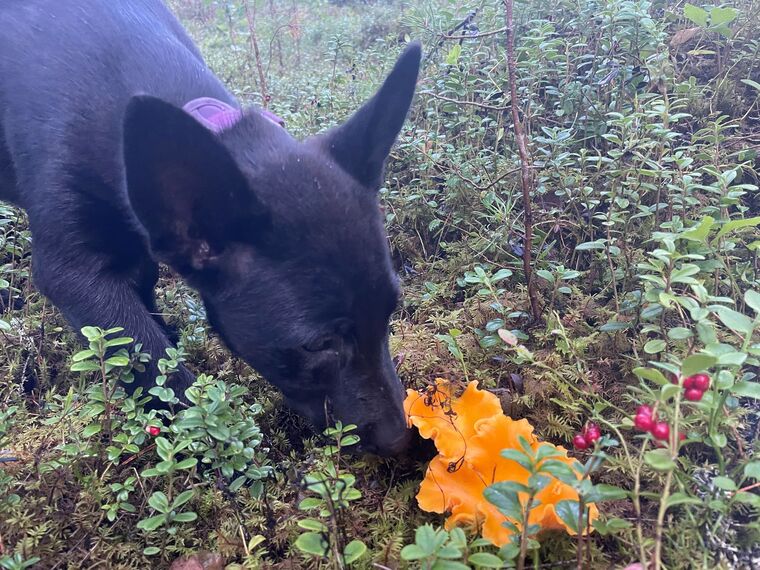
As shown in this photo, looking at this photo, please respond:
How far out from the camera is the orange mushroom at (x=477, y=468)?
5.44ft

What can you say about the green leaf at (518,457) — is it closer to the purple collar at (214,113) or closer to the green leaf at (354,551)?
the green leaf at (354,551)

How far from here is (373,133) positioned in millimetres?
2445

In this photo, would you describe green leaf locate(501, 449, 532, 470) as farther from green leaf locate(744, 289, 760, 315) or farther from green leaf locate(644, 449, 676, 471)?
green leaf locate(744, 289, 760, 315)

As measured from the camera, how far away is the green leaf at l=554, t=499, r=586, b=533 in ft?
4.67

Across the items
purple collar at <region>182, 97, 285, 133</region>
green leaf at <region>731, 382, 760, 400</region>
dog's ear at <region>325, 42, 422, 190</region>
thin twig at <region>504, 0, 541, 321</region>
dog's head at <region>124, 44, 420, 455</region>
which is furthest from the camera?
thin twig at <region>504, 0, 541, 321</region>

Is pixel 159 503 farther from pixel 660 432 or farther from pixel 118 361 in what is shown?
pixel 660 432

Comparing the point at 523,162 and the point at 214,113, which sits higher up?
the point at 214,113

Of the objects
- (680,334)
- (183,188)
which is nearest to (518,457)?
(680,334)

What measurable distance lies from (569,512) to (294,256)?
4.03ft

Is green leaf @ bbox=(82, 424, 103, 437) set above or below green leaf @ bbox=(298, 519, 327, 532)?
below

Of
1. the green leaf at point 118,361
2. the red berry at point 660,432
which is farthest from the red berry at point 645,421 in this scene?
the green leaf at point 118,361

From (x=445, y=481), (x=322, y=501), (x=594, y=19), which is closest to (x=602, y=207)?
(x=594, y=19)

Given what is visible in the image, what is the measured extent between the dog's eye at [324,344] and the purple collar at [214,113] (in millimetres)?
941

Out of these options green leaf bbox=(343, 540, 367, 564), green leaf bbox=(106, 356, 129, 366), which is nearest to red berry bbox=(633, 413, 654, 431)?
green leaf bbox=(343, 540, 367, 564)
